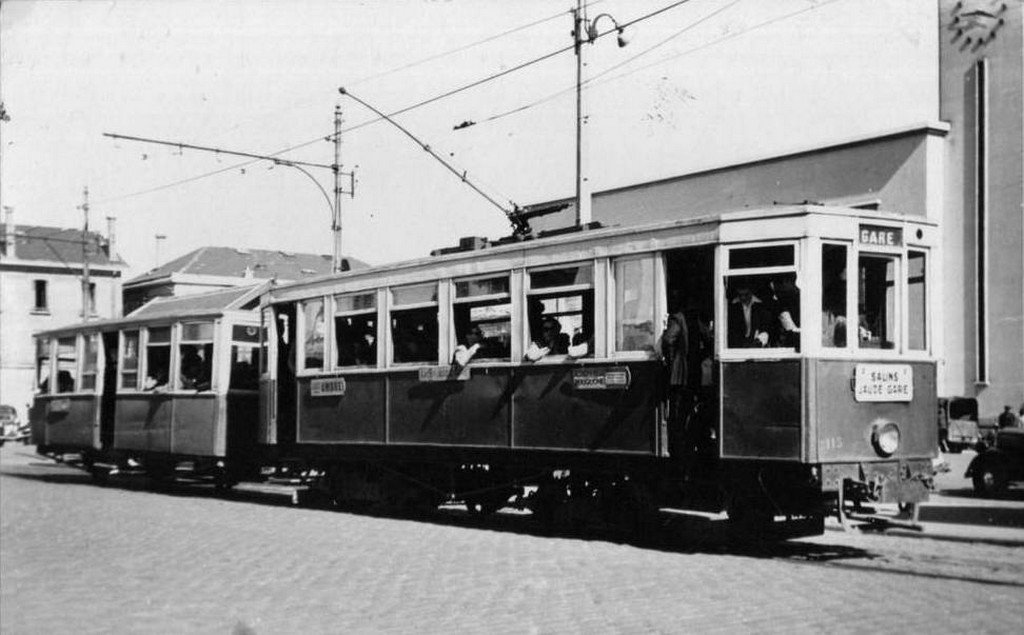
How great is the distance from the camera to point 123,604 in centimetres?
813

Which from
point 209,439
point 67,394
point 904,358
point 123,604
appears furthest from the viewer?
point 67,394

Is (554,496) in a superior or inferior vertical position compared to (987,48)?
inferior

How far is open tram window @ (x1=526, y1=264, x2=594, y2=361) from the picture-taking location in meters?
11.8

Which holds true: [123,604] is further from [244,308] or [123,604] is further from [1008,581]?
[244,308]

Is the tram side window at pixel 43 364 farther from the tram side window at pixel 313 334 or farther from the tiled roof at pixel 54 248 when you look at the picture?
the tiled roof at pixel 54 248

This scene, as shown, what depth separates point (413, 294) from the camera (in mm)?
13852

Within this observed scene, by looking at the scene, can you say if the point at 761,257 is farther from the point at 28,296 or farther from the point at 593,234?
the point at 28,296

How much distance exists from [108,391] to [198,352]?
3440 millimetres

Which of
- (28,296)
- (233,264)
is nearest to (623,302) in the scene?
(28,296)

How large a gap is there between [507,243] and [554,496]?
9.35 ft

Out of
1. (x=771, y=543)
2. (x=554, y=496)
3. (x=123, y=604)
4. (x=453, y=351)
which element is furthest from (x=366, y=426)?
(x=123, y=604)

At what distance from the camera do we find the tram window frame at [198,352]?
18047 millimetres

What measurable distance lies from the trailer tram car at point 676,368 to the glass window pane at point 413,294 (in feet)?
0.08

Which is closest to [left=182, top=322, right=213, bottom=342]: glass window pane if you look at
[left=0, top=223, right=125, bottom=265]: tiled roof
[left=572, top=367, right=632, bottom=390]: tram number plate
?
[left=572, top=367, right=632, bottom=390]: tram number plate
